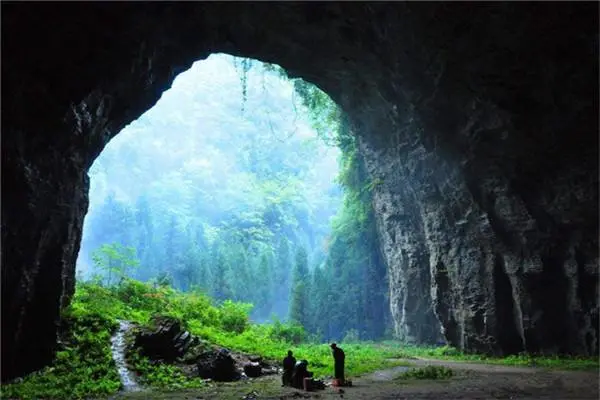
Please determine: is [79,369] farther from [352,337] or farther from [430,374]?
[352,337]

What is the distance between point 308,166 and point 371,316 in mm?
63820

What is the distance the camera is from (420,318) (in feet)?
88.9

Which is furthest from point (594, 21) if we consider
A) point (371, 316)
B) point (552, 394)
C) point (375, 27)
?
point (371, 316)

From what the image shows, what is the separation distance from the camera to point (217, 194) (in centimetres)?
9006

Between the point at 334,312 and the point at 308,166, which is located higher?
the point at 308,166

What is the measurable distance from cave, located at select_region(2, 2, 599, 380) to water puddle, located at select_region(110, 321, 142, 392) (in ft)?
6.51

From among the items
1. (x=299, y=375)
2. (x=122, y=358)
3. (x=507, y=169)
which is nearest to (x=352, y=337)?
(x=507, y=169)

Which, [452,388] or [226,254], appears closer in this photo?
[452,388]

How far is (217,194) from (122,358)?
76308mm

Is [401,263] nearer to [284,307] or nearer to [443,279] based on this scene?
[443,279]

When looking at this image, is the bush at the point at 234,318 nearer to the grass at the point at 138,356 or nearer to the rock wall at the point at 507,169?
the grass at the point at 138,356

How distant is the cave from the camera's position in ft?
38.7

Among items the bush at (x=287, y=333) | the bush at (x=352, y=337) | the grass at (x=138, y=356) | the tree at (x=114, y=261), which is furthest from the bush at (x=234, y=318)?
the bush at (x=352, y=337)

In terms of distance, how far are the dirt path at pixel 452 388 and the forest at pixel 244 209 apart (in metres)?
17.9
